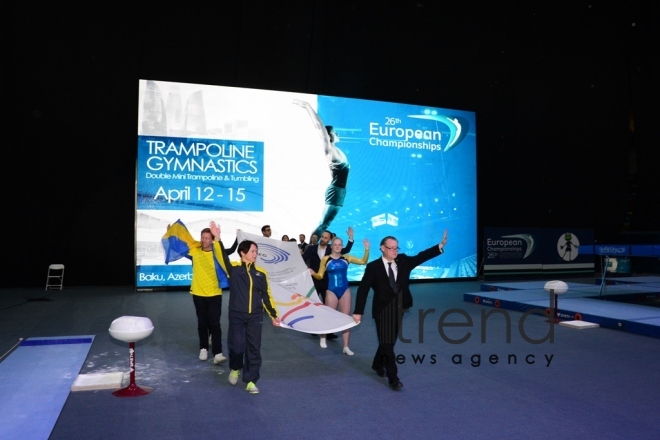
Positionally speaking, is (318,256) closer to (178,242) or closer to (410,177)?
(178,242)

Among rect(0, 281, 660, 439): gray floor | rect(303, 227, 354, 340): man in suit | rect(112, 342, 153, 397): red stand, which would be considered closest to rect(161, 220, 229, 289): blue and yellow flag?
rect(0, 281, 660, 439): gray floor

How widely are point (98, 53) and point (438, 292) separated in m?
10.8

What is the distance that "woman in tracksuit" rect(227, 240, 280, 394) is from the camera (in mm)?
5316

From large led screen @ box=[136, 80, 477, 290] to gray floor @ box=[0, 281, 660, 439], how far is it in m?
5.10

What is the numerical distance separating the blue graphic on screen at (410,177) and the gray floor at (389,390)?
640 centimetres

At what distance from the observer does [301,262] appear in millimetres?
7902

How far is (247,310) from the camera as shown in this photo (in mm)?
5344

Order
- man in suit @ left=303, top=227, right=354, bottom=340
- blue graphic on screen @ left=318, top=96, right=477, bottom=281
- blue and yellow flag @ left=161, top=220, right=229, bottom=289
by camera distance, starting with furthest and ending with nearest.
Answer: blue graphic on screen @ left=318, top=96, right=477, bottom=281 < man in suit @ left=303, top=227, right=354, bottom=340 < blue and yellow flag @ left=161, top=220, right=229, bottom=289

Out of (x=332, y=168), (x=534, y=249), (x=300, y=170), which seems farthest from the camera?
(x=534, y=249)

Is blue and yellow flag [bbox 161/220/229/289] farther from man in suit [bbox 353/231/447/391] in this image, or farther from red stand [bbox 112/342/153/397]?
man in suit [bbox 353/231/447/391]

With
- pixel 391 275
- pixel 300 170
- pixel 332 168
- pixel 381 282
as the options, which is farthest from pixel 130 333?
pixel 332 168

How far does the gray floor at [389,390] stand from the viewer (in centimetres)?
425

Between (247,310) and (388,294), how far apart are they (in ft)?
4.66

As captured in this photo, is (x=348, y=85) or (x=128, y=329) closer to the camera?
(x=128, y=329)
